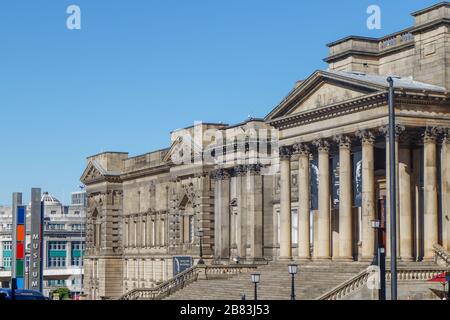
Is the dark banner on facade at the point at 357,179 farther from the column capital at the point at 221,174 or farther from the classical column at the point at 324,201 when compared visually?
the column capital at the point at 221,174

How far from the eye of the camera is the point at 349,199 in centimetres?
5472

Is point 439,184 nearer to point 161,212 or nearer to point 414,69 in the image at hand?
point 414,69

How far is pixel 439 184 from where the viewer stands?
174 feet

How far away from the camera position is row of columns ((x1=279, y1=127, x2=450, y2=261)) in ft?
169

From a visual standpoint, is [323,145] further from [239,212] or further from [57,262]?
[57,262]

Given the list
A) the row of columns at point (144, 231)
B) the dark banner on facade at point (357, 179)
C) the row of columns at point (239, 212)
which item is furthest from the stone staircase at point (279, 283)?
the row of columns at point (144, 231)

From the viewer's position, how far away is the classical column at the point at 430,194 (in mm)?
51438

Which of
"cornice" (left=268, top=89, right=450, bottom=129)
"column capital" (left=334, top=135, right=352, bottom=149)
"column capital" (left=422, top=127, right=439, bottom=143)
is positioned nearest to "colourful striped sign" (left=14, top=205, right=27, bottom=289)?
"cornice" (left=268, top=89, right=450, bottom=129)

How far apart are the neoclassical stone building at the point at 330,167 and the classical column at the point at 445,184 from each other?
64mm

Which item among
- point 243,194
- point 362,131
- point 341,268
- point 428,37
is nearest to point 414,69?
point 428,37

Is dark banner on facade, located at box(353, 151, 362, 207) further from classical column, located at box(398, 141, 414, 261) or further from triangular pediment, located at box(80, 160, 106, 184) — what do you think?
triangular pediment, located at box(80, 160, 106, 184)

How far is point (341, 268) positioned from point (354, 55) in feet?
49.7

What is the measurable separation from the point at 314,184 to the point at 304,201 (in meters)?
1.23
